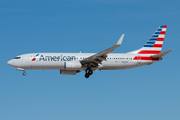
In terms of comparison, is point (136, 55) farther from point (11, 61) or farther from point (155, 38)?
point (11, 61)

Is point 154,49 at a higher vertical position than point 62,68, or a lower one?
higher

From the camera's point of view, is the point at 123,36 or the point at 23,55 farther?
the point at 23,55

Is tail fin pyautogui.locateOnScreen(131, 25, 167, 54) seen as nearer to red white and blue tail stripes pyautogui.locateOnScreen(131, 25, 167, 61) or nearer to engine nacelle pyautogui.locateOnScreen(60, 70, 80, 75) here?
red white and blue tail stripes pyautogui.locateOnScreen(131, 25, 167, 61)

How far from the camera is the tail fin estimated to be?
182 ft

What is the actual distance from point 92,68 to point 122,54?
18.4 feet

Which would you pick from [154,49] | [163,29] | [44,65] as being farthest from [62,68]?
[163,29]

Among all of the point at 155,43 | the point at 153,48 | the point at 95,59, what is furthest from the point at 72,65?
the point at 155,43

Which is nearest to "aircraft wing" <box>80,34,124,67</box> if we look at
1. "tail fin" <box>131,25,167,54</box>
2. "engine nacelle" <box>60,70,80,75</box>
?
"engine nacelle" <box>60,70,80,75</box>

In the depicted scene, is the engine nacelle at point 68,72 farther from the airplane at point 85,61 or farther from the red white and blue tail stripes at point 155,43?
the red white and blue tail stripes at point 155,43

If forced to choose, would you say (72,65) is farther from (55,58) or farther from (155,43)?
(155,43)

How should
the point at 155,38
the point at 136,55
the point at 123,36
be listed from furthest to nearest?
the point at 155,38
the point at 136,55
the point at 123,36

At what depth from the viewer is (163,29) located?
58094 mm

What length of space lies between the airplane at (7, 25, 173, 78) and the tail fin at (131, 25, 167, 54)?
6.6 inches

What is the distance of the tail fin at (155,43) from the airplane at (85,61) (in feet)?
0.55
